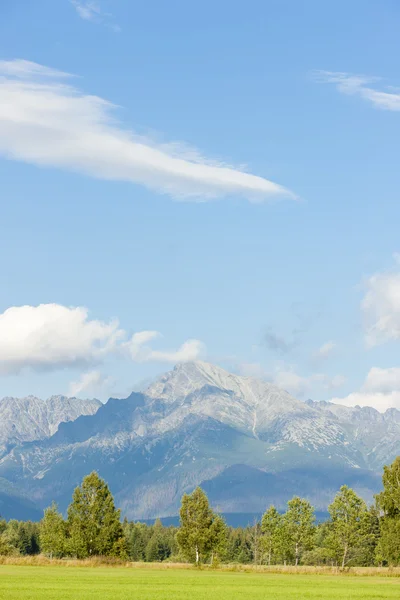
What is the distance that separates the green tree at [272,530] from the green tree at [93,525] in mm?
38668

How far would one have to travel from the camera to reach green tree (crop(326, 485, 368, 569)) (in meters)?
134

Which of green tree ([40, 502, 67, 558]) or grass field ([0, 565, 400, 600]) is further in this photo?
green tree ([40, 502, 67, 558])

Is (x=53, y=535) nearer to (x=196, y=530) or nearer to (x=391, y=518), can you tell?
(x=196, y=530)

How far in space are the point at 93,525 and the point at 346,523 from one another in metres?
39.4

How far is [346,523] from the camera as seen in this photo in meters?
135

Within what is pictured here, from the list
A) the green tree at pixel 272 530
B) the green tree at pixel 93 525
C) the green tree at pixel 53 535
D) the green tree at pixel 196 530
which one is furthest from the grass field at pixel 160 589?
the green tree at pixel 272 530

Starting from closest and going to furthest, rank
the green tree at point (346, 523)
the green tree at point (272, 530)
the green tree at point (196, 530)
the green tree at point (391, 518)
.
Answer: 1. the green tree at point (196, 530)
2. the green tree at point (391, 518)
3. the green tree at point (346, 523)
4. the green tree at point (272, 530)

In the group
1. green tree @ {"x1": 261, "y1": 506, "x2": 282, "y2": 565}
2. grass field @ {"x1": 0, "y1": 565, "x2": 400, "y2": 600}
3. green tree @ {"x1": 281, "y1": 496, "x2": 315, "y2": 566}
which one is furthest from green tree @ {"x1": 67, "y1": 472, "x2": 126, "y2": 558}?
grass field @ {"x1": 0, "y1": 565, "x2": 400, "y2": 600}

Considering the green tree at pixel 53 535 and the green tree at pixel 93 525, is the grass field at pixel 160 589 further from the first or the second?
the green tree at pixel 53 535

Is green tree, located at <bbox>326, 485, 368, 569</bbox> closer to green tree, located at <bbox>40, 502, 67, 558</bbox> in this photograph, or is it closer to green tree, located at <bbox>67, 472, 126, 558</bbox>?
green tree, located at <bbox>67, 472, 126, 558</bbox>

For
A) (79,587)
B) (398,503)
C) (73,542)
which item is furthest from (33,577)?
(398,503)

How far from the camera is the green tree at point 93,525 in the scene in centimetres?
12462

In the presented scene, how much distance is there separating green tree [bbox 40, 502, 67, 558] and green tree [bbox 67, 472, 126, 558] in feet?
4.63

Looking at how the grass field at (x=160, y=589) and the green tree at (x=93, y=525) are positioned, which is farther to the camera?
the green tree at (x=93, y=525)
